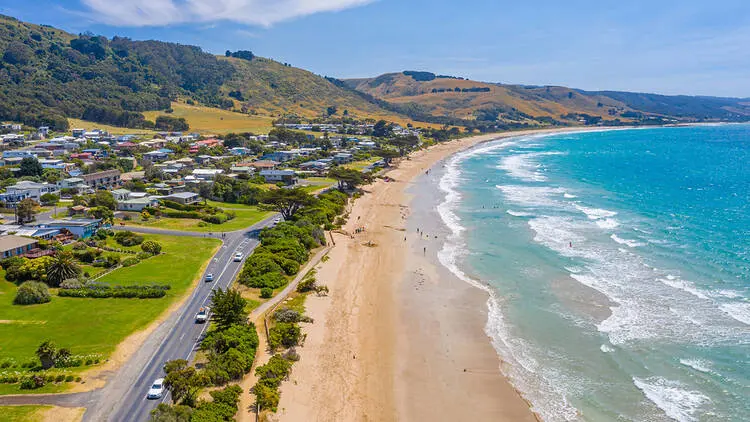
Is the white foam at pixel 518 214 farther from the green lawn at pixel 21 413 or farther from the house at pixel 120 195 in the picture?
the green lawn at pixel 21 413

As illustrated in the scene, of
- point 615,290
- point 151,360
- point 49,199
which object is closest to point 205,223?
point 49,199

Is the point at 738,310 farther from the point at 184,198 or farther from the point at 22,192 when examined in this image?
the point at 22,192

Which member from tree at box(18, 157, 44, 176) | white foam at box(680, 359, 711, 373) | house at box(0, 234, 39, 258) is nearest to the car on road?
house at box(0, 234, 39, 258)

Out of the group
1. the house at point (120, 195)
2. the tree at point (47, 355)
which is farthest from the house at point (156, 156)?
the tree at point (47, 355)

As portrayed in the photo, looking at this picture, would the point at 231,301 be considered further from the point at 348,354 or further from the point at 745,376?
the point at 745,376

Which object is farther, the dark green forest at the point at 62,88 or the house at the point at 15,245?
the dark green forest at the point at 62,88
